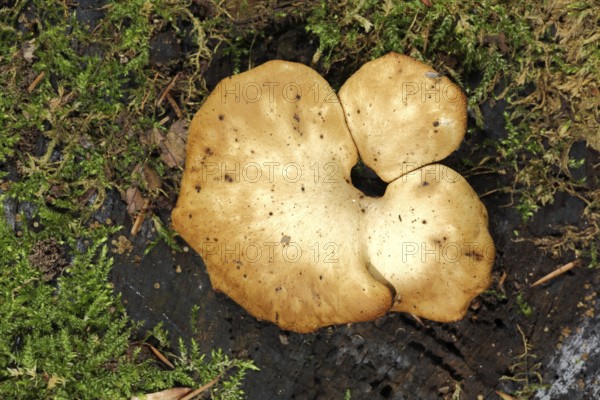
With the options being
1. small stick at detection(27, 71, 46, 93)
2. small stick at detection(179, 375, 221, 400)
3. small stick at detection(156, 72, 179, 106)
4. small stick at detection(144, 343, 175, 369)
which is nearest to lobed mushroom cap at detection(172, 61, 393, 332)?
small stick at detection(156, 72, 179, 106)

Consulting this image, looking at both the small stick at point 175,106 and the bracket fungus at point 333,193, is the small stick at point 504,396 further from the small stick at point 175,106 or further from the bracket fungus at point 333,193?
the small stick at point 175,106

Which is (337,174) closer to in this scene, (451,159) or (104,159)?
(451,159)

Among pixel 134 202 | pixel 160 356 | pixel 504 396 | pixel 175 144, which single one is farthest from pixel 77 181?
pixel 504 396

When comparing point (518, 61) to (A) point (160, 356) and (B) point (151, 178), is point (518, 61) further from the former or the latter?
(A) point (160, 356)

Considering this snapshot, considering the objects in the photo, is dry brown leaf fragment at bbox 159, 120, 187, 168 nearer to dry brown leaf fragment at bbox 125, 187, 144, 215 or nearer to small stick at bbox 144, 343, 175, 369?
dry brown leaf fragment at bbox 125, 187, 144, 215

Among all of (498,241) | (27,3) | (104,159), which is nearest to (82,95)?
(104,159)

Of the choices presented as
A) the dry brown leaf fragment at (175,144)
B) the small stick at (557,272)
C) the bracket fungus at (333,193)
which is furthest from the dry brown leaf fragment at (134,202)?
the small stick at (557,272)
